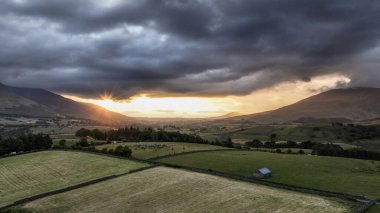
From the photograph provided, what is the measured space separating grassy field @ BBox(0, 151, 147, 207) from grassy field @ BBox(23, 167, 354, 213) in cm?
963

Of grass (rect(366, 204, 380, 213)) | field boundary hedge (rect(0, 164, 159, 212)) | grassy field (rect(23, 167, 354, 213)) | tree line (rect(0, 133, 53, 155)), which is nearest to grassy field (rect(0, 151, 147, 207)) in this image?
field boundary hedge (rect(0, 164, 159, 212))

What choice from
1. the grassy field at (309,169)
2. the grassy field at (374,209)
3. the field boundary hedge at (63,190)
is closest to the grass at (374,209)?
the grassy field at (374,209)

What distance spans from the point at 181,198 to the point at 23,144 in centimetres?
11741

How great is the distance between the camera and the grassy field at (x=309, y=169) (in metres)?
75.6

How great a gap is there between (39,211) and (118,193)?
1505cm

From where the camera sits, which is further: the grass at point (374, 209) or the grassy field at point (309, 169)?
the grassy field at point (309, 169)

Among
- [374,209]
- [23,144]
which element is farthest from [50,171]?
[374,209]

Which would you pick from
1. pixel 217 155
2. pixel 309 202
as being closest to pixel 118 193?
pixel 309 202

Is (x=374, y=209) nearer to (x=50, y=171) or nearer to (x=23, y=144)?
(x=50, y=171)

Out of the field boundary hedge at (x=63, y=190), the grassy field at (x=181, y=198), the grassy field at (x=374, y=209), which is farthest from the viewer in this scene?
the field boundary hedge at (x=63, y=190)

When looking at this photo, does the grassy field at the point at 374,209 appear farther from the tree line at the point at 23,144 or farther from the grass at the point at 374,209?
the tree line at the point at 23,144

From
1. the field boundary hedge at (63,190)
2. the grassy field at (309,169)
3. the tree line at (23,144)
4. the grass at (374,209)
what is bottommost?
the field boundary hedge at (63,190)

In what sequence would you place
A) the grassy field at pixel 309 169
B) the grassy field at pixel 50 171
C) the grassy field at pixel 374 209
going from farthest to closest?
the grassy field at pixel 50 171, the grassy field at pixel 309 169, the grassy field at pixel 374 209

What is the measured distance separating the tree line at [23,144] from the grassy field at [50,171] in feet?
76.9
